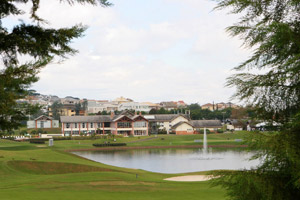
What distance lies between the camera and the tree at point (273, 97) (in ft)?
20.8

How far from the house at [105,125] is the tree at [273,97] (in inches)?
3038

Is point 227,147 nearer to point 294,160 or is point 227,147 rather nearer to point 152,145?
point 152,145

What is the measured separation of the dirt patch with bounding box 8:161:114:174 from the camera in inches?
1244

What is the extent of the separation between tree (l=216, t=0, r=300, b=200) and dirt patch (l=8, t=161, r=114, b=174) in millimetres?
25592

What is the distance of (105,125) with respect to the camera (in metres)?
88.4

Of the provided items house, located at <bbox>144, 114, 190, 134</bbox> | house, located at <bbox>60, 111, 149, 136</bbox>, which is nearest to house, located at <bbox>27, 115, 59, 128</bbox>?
house, located at <bbox>60, 111, 149, 136</bbox>

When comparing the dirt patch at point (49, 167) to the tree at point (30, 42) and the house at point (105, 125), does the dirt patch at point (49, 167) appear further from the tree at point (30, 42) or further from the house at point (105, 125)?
the house at point (105, 125)

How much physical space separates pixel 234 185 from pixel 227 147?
58872 millimetres

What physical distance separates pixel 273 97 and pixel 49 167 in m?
28.7

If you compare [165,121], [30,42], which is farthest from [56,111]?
[30,42]

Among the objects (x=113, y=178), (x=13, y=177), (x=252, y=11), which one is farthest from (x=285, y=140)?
(x=13, y=177)

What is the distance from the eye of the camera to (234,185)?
6836mm

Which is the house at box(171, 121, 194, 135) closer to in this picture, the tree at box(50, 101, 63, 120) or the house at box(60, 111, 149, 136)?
the house at box(60, 111, 149, 136)

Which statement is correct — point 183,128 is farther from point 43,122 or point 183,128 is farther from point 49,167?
point 49,167
